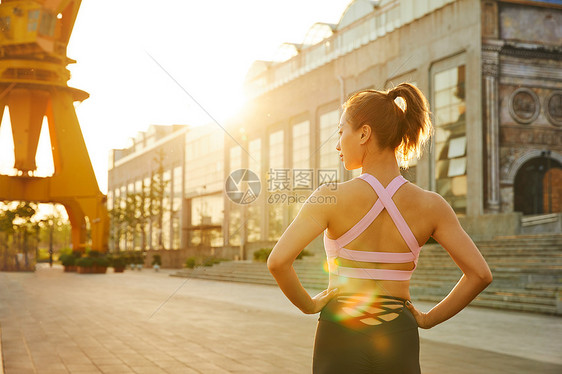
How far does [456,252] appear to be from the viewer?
2420 mm

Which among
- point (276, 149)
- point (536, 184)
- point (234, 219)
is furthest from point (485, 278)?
point (234, 219)

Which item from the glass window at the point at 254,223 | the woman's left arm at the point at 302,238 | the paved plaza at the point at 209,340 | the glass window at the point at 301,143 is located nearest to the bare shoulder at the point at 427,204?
the woman's left arm at the point at 302,238

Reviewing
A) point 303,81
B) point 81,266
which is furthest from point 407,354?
point 303,81

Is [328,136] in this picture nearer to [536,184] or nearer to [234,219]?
[536,184]

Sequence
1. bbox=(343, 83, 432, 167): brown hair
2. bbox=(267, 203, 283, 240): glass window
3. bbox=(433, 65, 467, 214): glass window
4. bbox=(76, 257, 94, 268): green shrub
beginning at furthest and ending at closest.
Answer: bbox=(267, 203, 283, 240): glass window < bbox=(76, 257, 94, 268): green shrub < bbox=(433, 65, 467, 214): glass window < bbox=(343, 83, 432, 167): brown hair

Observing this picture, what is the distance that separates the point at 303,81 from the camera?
51750 millimetres

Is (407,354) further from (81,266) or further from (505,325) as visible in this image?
(81,266)

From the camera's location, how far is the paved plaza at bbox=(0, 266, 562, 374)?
26.0 feet

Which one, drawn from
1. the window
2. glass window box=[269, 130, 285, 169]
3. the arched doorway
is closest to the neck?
the arched doorway

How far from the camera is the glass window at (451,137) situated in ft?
118

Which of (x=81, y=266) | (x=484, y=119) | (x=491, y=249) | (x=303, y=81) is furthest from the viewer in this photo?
(x=303, y=81)

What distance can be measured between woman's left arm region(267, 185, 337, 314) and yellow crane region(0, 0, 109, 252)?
588 centimetres

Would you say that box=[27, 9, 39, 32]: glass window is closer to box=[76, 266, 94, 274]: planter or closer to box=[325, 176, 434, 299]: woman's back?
box=[325, 176, 434, 299]: woman's back

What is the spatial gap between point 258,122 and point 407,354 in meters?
56.5
